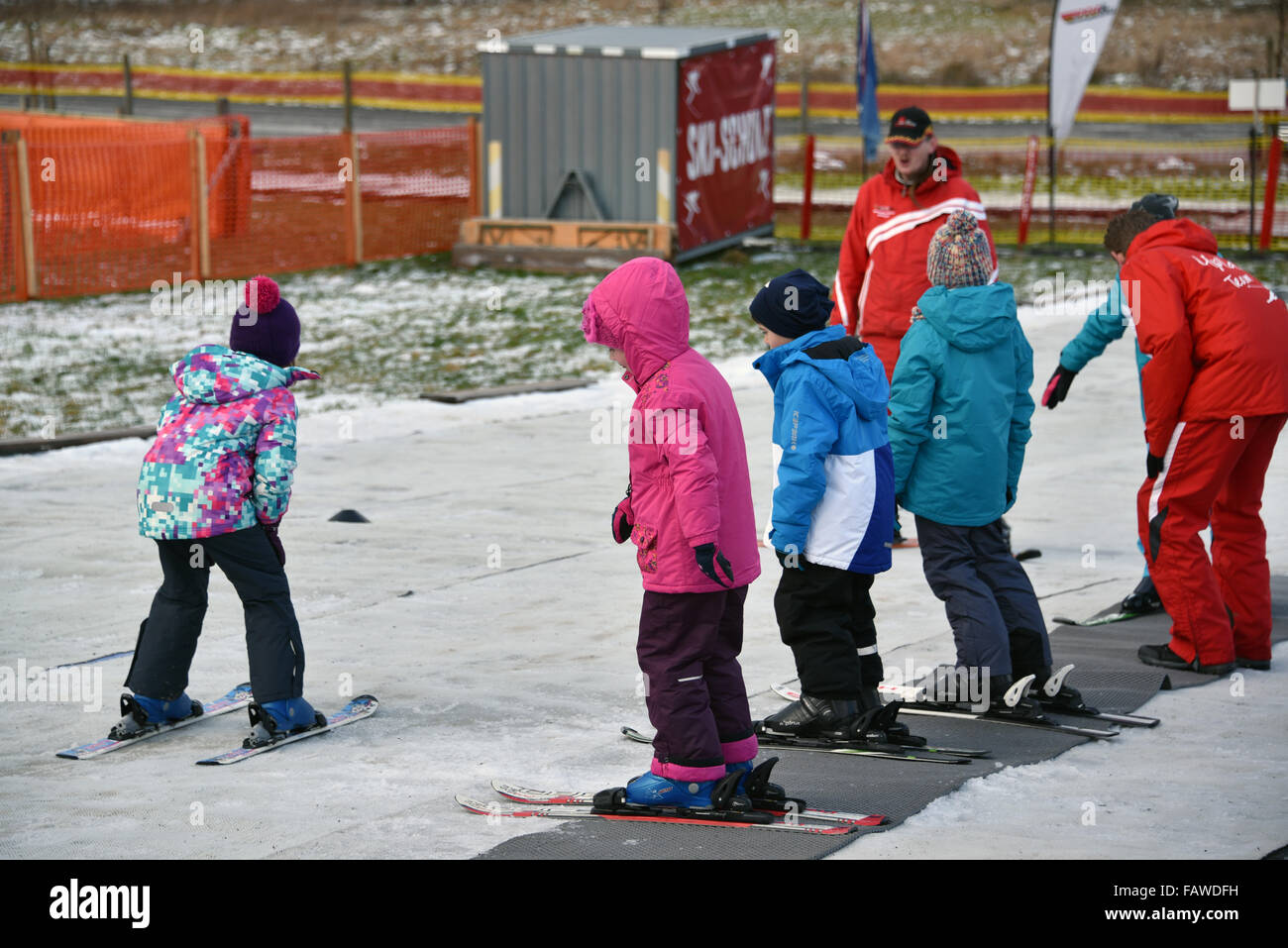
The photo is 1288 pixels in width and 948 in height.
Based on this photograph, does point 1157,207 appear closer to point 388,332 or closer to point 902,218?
point 902,218

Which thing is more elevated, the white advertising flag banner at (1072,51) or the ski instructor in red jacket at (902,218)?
the white advertising flag banner at (1072,51)

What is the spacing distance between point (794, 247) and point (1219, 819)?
57.2 feet

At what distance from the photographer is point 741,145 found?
21.9m

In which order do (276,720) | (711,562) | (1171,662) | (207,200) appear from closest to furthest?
(711,562)
(276,720)
(1171,662)
(207,200)

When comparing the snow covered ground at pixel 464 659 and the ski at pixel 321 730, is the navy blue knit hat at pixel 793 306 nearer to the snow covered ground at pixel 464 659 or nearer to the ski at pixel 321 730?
the snow covered ground at pixel 464 659

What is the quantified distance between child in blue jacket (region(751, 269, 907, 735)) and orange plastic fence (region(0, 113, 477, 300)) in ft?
46.1

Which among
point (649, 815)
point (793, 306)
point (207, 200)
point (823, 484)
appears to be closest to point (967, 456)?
point (823, 484)

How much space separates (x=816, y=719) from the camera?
5957 millimetres

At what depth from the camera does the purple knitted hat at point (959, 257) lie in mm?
6426

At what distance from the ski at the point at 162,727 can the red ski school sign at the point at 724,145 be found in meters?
14.3

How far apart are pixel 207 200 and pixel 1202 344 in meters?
15.1

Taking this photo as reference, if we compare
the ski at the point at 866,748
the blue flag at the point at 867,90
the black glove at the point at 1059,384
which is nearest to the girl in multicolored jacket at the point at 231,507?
the ski at the point at 866,748
